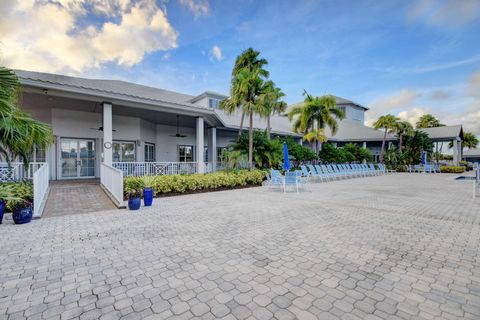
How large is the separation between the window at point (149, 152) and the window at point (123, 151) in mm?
1144

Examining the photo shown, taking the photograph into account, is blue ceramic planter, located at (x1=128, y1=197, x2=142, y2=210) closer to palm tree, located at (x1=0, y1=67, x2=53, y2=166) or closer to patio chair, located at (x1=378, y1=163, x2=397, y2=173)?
palm tree, located at (x1=0, y1=67, x2=53, y2=166)

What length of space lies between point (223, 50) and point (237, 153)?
729 centimetres

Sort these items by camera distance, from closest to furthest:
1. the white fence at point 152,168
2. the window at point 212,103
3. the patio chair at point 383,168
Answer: the white fence at point 152,168 < the window at point 212,103 < the patio chair at point 383,168

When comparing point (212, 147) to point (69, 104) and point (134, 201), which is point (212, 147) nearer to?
point (69, 104)

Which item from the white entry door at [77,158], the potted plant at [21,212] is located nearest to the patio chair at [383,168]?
the white entry door at [77,158]

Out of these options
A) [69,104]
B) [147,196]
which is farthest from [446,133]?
[69,104]

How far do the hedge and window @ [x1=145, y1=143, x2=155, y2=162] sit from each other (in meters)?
6.70

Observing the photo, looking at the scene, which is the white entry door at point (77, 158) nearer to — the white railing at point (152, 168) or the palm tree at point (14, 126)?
the white railing at point (152, 168)

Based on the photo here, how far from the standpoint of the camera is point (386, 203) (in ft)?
26.9

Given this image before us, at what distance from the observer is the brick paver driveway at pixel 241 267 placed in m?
2.43

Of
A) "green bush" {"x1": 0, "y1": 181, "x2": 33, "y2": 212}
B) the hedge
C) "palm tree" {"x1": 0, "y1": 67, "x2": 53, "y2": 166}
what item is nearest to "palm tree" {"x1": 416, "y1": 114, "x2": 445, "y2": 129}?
the hedge

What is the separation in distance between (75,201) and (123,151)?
7274 millimetres

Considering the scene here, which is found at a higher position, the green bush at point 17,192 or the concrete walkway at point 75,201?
the green bush at point 17,192

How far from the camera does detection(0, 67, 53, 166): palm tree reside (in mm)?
5242
